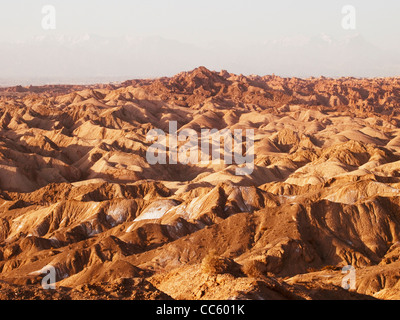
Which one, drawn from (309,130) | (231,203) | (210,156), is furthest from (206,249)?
(309,130)

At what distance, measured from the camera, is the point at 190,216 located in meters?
47.4

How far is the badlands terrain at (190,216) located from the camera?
22.5 metres

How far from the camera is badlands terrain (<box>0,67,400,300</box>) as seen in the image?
73.8ft

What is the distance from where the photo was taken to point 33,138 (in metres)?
96.9

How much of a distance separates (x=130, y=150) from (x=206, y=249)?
198 feet

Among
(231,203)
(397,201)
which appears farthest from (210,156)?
(397,201)
